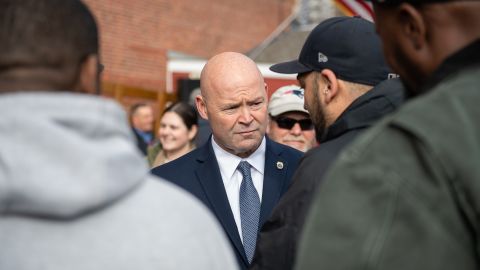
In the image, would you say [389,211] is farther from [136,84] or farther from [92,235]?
[136,84]

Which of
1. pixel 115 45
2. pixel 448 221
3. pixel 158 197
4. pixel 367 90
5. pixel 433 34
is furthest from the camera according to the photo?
pixel 115 45

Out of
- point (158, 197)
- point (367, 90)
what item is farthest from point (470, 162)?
point (367, 90)

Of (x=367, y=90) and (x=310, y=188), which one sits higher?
(x=367, y=90)

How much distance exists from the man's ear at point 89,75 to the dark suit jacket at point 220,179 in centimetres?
248

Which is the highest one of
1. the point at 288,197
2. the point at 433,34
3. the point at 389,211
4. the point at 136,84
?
the point at 433,34

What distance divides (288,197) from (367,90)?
59 cm

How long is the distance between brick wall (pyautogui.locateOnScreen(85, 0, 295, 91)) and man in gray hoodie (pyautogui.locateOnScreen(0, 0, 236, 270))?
16.2m

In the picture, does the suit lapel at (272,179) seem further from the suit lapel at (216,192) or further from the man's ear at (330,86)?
the man's ear at (330,86)

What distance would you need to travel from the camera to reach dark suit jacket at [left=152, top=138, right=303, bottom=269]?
4582mm

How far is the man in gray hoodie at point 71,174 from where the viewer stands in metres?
1.88

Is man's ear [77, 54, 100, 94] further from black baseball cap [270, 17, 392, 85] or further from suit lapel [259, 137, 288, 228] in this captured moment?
suit lapel [259, 137, 288, 228]

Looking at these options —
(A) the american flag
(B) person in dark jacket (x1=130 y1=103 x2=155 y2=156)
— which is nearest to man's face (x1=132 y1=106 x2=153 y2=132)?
(B) person in dark jacket (x1=130 y1=103 x2=155 y2=156)

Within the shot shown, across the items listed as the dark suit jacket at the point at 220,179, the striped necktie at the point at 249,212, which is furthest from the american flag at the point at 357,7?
the striped necktie at the point at 249,212

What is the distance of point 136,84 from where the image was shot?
19.3 m
